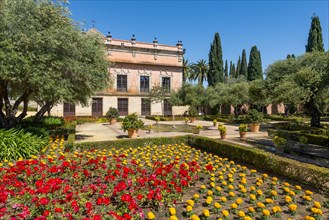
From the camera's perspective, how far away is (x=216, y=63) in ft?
133

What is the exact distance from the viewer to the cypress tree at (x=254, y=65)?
40969mm

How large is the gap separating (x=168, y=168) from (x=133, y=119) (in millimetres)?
7672

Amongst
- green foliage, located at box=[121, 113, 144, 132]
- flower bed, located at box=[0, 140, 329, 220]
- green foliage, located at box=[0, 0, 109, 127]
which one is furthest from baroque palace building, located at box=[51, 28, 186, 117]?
flower bed, located at box=[0, 140, 329, 220]

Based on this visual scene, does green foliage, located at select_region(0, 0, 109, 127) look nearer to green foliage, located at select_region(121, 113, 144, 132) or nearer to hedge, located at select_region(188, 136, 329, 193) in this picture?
green foliage, located at select_region(121, 113, 144, 132)

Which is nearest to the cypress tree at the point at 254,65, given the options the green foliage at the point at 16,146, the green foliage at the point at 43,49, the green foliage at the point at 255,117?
the green foliage at the point at 255,117

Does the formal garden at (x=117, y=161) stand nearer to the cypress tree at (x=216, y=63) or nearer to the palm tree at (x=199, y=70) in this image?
the cypress tree at (x=216, y=63)

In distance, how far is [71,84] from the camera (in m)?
9.61

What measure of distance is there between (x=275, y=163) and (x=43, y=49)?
9.31 meters

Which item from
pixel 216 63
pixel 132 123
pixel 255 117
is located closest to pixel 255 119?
pixel 255 117

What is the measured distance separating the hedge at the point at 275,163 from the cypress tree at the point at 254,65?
3492 cm

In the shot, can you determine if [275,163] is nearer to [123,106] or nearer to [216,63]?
[123,106]

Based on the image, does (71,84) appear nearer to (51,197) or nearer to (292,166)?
(51,197)

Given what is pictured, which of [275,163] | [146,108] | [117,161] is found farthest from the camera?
[146,108]

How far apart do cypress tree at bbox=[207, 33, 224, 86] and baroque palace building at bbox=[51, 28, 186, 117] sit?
7.02 m
